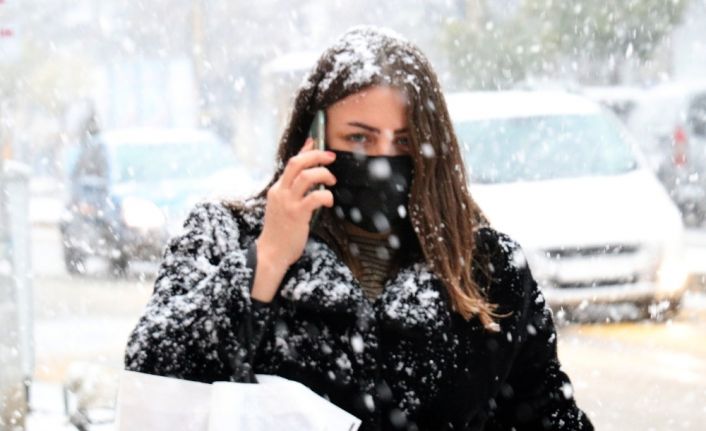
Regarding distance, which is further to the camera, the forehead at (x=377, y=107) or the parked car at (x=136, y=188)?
the parked car at (x=136, y=188)

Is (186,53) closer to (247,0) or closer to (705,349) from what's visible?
(247,0)

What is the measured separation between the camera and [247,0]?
4022 cm

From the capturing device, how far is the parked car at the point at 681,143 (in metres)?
17.5

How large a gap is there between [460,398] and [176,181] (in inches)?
437

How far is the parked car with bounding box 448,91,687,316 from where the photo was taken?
853 centimetres

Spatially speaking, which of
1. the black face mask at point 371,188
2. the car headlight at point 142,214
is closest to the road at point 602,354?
the car headlight at point 142,214

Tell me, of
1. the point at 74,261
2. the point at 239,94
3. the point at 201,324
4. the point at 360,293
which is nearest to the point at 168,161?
the point at 74,261

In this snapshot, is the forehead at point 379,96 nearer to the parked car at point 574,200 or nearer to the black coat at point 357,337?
the black coat at point 357,337

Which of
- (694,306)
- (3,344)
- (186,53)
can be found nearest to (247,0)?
(186,53)

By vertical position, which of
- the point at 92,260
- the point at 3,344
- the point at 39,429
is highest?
the point at 3,344

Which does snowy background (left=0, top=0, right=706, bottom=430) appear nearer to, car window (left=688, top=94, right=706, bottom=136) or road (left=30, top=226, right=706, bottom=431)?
road (left=30, top=226, right=706, bottom=431)

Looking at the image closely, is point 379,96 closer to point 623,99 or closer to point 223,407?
point 223,407

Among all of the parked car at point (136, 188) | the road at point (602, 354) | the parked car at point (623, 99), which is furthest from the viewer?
the parked car at point (623, 99)

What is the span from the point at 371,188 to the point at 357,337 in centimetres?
27
